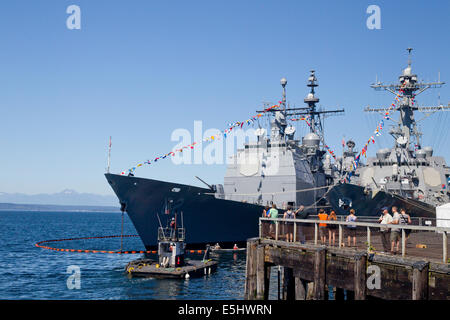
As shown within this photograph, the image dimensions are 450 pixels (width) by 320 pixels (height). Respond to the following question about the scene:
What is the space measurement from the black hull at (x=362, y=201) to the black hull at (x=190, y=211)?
5.49 m

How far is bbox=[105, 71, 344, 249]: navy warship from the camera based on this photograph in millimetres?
30078

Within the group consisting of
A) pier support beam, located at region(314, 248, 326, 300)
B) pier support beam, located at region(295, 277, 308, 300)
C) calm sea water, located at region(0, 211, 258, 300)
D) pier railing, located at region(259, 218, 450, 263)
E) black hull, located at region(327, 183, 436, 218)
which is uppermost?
black hull, located at region(327, 183, 436, 218)

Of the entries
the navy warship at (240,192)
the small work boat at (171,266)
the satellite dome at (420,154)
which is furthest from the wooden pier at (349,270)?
the satellite dome at (420,154)

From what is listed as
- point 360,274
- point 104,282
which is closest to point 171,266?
point 104,282

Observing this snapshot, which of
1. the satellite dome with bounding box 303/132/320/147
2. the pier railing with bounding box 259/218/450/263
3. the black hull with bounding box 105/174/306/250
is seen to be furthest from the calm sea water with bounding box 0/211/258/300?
the satellite dome with bounding box 303/132/320/147

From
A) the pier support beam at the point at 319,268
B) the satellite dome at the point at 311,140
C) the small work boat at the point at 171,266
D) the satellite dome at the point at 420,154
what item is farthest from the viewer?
the satellite dome at the point at 420,154

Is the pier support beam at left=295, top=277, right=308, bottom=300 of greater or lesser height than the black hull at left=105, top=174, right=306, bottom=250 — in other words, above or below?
below

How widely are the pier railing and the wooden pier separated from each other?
0.05 m

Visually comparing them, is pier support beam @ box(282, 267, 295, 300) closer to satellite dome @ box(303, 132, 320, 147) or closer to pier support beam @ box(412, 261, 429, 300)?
pier support beam @ box(412, 261, 429, 300)

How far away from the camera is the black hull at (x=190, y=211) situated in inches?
1163

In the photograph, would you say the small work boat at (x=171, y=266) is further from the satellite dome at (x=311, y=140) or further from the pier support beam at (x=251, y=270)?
the satellite dome at (x=311, y=140)

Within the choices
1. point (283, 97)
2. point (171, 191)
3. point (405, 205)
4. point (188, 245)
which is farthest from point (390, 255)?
point (283, 97)

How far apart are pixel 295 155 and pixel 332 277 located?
991 inches
